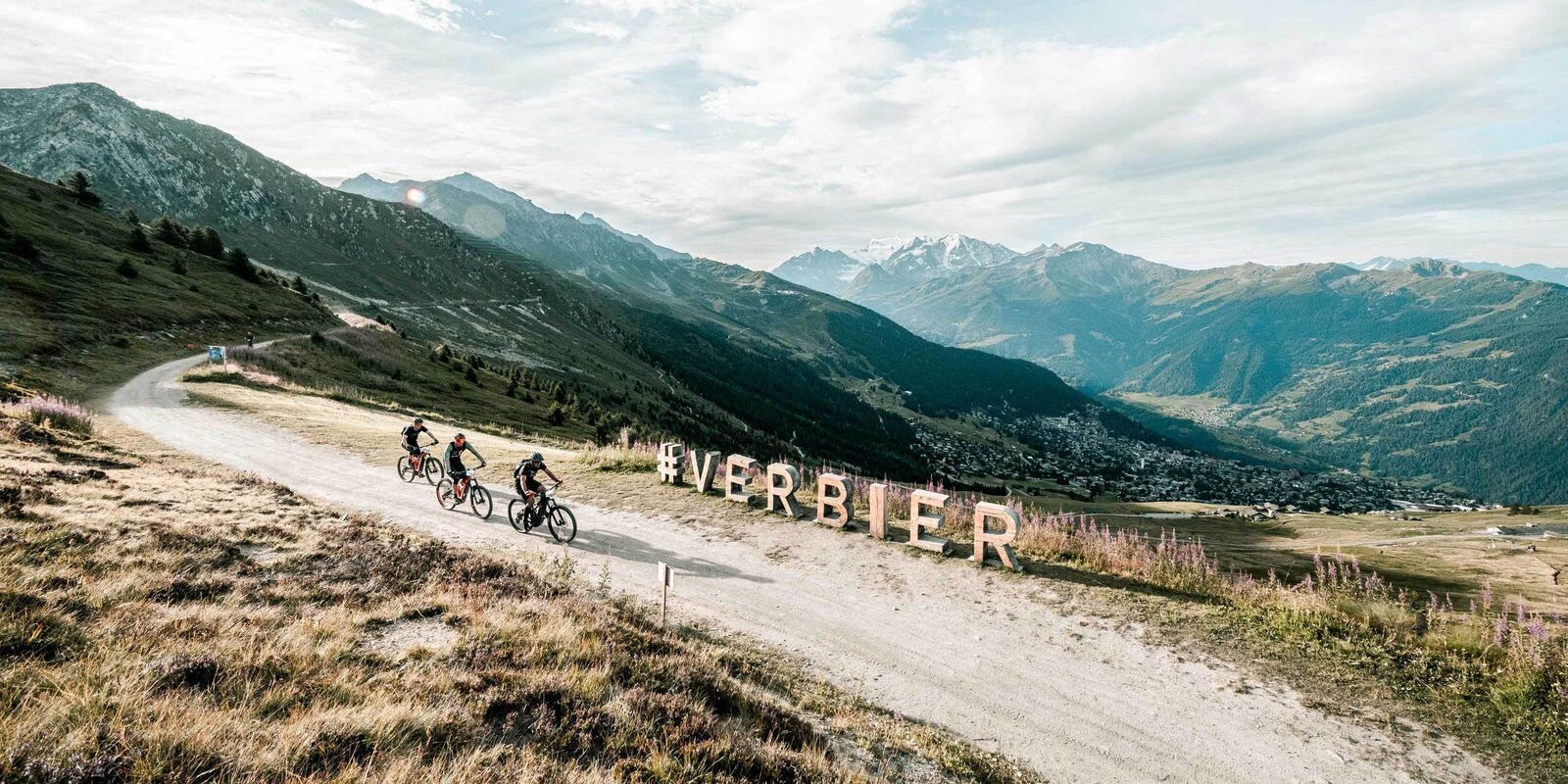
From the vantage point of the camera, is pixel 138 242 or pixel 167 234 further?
pixel 167 234

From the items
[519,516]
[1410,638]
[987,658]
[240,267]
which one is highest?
[240,267]

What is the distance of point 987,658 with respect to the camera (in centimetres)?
1196

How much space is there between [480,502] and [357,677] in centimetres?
1334

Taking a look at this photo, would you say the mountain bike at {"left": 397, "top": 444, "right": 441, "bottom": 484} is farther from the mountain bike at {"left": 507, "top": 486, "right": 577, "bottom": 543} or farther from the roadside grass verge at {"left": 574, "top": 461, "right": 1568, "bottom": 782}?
the roadside grass verge at {"left": 574, "top": 461, "right": 1568, "bottom": 782}

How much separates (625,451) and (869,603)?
643 inches

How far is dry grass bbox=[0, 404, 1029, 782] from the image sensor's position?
18.4 ft

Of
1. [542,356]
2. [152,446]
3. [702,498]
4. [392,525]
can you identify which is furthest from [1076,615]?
[542,356]

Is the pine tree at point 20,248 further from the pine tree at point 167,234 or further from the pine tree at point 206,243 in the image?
the pine tree at point 206,243

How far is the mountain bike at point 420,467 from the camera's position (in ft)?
75.6

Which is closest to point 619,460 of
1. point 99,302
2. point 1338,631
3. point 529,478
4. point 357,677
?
point 529,478

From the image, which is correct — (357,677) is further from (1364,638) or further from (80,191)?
(80,191)

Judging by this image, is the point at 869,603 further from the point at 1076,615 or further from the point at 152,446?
the point at 152,446

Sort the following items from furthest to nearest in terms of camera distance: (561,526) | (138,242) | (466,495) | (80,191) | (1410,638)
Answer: (80,191)
(138,242)
(466,495)
(561,526)
(1410,638)

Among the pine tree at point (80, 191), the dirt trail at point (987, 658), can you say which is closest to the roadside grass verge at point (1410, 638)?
the dirt trail at point (987, 658)
